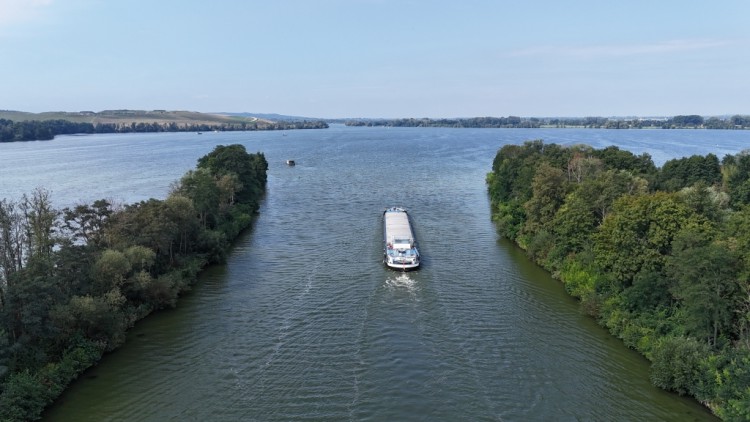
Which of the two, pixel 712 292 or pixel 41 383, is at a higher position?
pixel 712 292

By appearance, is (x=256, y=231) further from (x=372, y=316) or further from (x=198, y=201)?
(x=372, y=316)

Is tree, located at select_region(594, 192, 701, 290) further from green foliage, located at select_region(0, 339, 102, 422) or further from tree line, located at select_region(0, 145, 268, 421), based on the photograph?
green foliage, located at select_region(0, 339, 102, 422)

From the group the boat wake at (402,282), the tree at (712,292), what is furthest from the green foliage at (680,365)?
the boat wake at (402,282)

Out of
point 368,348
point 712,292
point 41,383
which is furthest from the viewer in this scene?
point 368,348

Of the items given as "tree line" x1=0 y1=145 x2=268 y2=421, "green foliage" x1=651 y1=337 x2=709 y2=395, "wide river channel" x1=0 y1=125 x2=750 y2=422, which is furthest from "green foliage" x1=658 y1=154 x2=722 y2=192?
"tree line" x1=0 y1=145 x2=268 y2=421

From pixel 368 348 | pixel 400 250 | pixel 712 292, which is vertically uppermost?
pixel 712 292

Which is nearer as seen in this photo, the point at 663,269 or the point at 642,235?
the point at 663,269

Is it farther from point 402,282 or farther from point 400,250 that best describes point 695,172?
point 402,282

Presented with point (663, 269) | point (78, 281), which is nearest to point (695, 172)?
point (663, 269)
